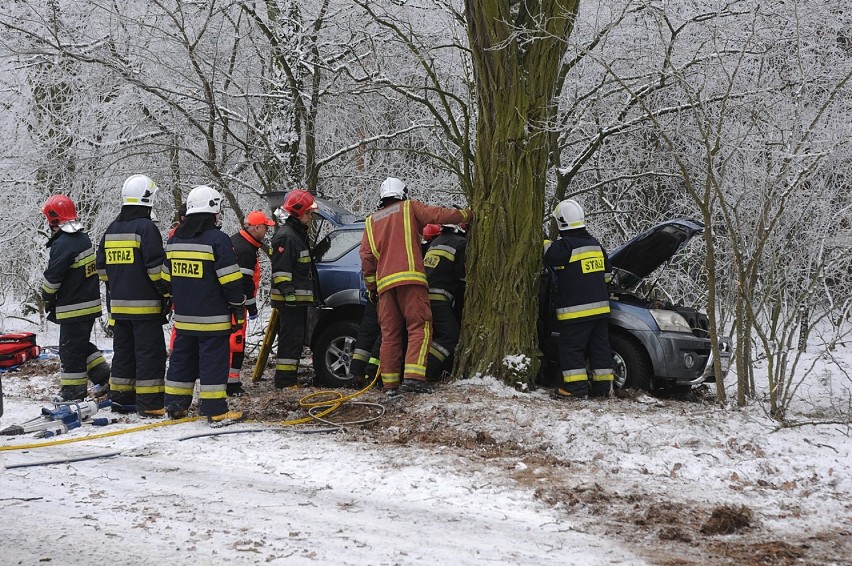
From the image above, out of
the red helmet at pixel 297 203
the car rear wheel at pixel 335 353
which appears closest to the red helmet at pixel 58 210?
the red helmet at pixel 297 203

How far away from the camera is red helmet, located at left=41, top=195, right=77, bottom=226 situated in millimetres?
7547

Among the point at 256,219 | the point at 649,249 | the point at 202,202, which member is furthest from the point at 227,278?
the point at 649,249

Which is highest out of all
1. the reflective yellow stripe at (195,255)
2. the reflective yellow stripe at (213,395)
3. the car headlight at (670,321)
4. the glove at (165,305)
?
the reflective yellow stripe at (195,255)

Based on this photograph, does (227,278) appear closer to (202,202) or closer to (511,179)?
(202,202)

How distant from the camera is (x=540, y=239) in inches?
283

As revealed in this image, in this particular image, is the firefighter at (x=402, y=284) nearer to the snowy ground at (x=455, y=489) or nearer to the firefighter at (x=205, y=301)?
the snowy ground at (x=455, y=489)

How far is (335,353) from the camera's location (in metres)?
8.35

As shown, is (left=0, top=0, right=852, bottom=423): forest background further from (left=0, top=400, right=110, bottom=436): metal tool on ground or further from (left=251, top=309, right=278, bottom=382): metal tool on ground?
(left=0, top=400, right=110, bottom=436): metal tool on ground

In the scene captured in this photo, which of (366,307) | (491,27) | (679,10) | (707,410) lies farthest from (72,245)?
(679,10)

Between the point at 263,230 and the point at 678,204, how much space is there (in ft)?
18.9

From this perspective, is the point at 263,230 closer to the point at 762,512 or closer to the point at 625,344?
the point at 625,344

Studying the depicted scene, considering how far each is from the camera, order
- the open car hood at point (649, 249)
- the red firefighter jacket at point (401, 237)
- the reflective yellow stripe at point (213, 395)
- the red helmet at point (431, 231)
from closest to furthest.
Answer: the reflective yellow stripe at point (213, 395) < the red firefighter jacket at point (401, 237) < the open car hood at point (649, 249) < the red helmet at point (431, 231)

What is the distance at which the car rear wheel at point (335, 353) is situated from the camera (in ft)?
27.1

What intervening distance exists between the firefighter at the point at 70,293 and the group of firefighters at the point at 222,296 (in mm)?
10
